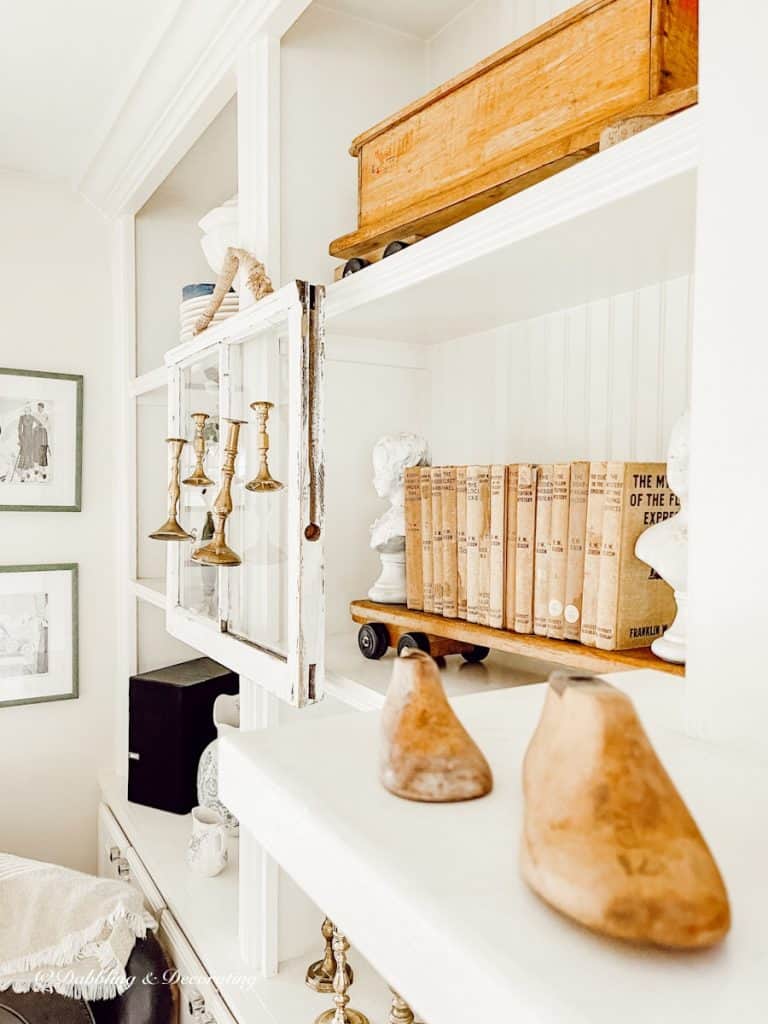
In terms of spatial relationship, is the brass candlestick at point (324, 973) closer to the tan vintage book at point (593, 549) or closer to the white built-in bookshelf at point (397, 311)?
the white built-in bookshelf at point (397, 311)

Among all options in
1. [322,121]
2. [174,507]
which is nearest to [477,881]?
[174,507]

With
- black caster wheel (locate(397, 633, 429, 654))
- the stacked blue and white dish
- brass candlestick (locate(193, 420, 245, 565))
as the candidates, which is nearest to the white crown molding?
the stacked blue and white dish

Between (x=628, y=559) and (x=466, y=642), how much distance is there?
0.33 meters

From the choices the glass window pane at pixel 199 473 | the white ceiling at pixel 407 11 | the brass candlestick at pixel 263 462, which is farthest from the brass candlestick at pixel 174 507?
the white ceiling at pixel 407 11

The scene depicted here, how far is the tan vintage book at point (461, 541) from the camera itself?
1.08m

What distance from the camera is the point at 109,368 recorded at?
7.45 ft

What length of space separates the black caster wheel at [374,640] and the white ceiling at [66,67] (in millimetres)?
1107

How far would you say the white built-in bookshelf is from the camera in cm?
97

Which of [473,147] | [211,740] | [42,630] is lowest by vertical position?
[211,740]

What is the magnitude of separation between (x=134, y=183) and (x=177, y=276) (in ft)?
1.11

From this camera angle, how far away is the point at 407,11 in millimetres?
1424

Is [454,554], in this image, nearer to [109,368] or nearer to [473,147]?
[473,147]

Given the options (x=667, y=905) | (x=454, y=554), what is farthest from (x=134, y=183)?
(x=667, y=905)

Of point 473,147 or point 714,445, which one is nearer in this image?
point 714,445
